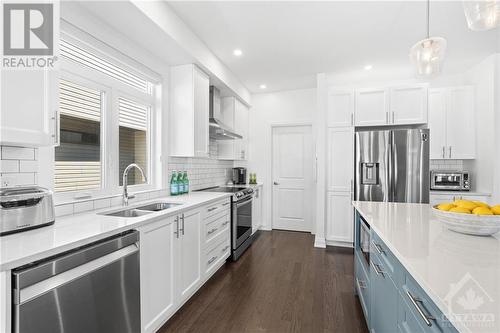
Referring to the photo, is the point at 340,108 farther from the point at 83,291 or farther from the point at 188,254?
the point at 83,291

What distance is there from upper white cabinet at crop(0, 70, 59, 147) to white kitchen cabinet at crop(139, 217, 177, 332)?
0.79 metres

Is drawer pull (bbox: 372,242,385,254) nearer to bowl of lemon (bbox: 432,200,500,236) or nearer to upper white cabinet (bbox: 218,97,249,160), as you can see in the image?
bowl of lemon (bbox: 432,200,500,236)

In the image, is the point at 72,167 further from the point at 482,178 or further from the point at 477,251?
the point at 482,178

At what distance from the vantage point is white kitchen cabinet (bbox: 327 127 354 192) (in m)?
3.73

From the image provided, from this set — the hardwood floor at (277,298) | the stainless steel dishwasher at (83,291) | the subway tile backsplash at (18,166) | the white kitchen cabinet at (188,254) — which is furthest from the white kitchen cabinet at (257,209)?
the subway tile backsplash at (18,166)

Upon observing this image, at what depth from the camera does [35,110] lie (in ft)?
4.26

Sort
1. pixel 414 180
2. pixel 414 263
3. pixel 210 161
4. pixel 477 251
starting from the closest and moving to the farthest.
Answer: pixel 414 263 < pixel 477 251 < pixel 414 180 < pixel 210 161

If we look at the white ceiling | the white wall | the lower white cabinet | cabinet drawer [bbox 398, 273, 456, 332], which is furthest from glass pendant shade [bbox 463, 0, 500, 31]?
the white wall

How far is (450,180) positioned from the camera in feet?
11.9

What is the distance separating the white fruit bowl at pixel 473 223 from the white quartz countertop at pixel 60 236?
70.0 inches

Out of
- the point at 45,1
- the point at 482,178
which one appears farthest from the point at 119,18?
the point at 482,178

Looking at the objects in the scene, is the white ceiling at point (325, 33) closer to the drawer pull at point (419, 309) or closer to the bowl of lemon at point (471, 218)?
the bowl of lemon at point (471, 218)

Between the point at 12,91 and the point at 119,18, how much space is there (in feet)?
3.78

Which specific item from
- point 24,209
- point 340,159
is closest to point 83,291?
point 24,209
